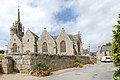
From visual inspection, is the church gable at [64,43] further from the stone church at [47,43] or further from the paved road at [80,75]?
the paved road at [80,75]

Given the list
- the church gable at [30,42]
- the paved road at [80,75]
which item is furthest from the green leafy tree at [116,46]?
the church gable at [30,42]

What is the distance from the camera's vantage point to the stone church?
173 feet

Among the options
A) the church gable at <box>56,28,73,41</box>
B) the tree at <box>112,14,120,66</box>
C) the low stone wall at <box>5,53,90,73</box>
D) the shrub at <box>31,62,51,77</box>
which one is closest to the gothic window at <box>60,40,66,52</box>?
the church gable at <box>56,28,73,41</box>

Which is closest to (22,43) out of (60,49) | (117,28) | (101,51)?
(60,49)

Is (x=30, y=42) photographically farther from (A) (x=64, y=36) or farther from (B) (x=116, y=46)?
(B) (x=116, y=46)

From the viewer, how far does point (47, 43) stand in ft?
176

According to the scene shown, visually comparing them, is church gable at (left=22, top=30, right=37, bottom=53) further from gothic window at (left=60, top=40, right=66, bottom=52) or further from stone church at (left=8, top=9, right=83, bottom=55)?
gothic window at (left=60, top=40, right=66, bottom=52)

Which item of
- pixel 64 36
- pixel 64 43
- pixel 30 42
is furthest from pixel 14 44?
pixel 64 36

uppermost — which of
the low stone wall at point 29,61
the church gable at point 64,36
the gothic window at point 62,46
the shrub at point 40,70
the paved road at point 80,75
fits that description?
the church gable at point 64,36

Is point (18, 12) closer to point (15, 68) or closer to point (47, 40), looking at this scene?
point (47, 40)

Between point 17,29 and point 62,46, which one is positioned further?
point 17,29

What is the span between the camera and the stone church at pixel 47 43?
173 ft

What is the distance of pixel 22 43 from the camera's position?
185 feet

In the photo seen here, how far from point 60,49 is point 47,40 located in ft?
15.2
